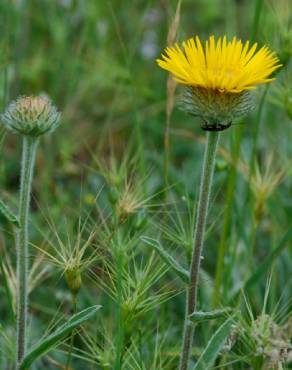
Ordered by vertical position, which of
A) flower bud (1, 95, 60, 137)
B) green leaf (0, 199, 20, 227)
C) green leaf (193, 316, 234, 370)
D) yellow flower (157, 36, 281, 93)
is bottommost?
green leaf (193, 316, 234, 370)

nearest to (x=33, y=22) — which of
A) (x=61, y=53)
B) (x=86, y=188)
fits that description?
(x=61, y=53)

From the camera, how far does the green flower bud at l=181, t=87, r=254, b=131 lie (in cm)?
138

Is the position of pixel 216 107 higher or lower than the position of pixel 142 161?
higher

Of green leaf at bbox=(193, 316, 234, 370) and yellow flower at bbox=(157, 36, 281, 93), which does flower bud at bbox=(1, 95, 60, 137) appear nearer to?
yellow flower at bbox=(157, 36, 281, 93)

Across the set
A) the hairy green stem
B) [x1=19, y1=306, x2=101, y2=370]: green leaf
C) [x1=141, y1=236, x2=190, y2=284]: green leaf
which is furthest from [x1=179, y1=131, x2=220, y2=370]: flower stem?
the hairy green stem

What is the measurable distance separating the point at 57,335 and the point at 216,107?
1.56 feet

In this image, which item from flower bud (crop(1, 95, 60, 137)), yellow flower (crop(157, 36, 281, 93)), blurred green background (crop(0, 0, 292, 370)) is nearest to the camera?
yellow flower (crop(157, 36, 281, 93))

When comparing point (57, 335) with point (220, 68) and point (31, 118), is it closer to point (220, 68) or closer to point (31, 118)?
point (31, 118)

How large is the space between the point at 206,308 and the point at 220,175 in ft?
2.34

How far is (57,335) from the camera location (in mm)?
1433

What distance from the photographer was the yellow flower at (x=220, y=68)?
4.39 feet

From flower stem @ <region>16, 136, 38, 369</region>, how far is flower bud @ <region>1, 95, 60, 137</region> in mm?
25

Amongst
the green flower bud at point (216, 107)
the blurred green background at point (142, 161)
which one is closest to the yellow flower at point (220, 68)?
the green flower bud at point (216, 107)

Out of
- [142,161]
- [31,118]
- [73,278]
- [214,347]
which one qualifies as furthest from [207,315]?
[142,161]
